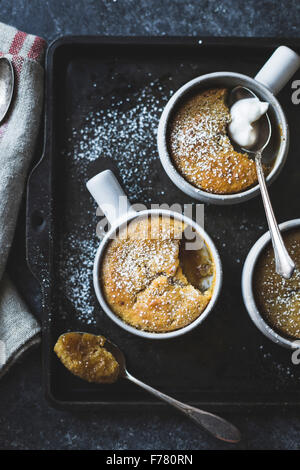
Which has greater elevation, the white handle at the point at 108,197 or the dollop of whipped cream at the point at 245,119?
the dollop of whipped cream at the point at 245,119

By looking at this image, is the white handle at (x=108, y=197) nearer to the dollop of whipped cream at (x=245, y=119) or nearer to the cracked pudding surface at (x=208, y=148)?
the cracked pudding surface at (x=208, y=148)

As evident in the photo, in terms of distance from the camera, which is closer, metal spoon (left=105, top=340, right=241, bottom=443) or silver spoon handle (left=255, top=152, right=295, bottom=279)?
silver spoon handle (left=255, top=152, right=295, bottom=279)

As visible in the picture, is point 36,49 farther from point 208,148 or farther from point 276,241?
point 276,241

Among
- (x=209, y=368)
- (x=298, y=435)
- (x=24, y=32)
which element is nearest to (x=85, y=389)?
(x=209, y=368)

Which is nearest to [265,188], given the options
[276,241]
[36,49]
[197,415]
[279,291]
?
[276,241]

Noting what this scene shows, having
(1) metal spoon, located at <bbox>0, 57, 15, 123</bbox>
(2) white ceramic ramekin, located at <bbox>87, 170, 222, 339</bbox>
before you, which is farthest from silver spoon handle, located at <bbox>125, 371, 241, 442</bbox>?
(1) metal spoon, located at <bbox>0, 57, 15, 123</bbox>

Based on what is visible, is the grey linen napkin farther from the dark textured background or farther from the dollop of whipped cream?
the dollop of whipped cream

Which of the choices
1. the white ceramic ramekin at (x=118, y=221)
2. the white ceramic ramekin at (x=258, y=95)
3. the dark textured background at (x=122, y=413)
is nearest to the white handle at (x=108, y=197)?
the white ceramic ramekin at (x=118, y=221)
